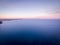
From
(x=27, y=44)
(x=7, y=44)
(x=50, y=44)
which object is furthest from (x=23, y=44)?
(x=50, y=44)

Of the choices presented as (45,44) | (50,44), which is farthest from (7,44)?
(50,44)

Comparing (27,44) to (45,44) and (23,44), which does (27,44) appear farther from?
(45,44)

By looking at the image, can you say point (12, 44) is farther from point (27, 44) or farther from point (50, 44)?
point (50, 44)

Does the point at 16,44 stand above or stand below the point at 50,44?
above

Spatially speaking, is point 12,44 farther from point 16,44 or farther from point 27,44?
point 27,44

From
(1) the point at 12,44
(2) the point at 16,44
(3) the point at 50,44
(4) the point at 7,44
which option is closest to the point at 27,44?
(2) the point at 16,44

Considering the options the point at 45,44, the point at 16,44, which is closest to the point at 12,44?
the point at 16,44

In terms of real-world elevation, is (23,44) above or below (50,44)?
above

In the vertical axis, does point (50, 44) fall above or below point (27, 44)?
below
